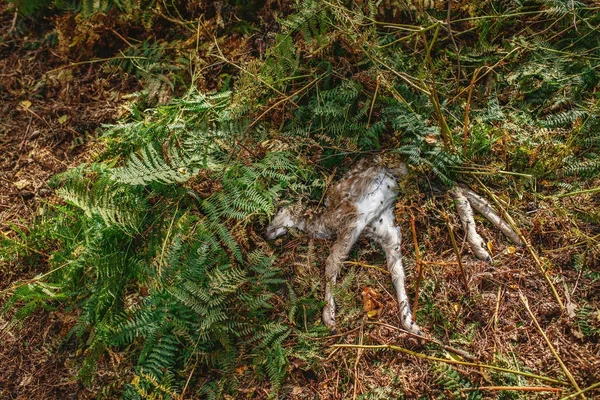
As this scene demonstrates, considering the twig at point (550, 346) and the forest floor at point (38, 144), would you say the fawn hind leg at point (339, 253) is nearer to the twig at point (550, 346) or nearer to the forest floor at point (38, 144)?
the twig at point (550, 346)

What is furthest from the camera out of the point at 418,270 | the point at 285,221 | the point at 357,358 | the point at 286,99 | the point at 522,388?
the point at 286,99

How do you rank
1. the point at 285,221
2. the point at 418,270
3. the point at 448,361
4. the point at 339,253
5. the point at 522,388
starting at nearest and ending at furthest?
the point at 522,388 < the point at 448,361 < the point at 418,270 < the point at 339,253 < the point at 285,221

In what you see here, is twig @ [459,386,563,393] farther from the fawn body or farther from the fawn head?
the fawn head

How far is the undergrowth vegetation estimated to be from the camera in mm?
2711

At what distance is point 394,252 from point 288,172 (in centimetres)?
87

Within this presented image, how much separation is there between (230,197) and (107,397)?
4.77 feet

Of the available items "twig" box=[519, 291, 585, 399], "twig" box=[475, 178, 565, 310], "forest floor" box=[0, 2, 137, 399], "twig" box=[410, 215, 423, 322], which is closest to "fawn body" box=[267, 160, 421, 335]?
"twig" box=[410, 215, 423, 322]

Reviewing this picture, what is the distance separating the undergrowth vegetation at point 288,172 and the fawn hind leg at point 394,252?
0.15 metres

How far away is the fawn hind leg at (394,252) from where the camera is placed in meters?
2.61

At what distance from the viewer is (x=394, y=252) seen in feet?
9.16

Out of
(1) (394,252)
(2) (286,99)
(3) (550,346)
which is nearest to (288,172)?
(2) (286,99)

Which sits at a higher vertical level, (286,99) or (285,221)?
(286,99)

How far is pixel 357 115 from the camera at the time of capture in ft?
9.95

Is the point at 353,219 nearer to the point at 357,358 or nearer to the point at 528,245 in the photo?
the point at 357,358
